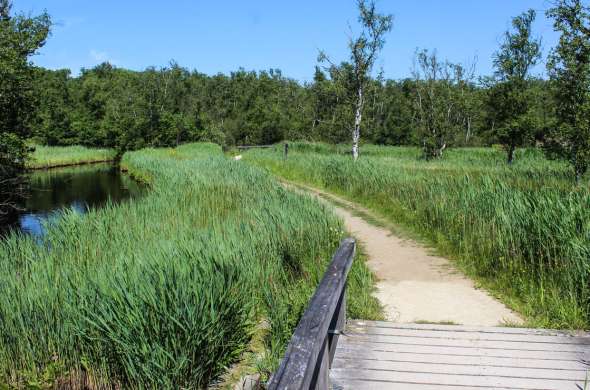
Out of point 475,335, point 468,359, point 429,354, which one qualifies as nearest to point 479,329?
point 475,335

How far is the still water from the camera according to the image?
17.6 metres

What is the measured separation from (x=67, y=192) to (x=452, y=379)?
80.9 ft

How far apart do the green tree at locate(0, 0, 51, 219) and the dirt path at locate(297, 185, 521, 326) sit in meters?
11.8

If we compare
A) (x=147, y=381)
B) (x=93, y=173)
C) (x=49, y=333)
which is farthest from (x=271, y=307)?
(x=93, y=173)

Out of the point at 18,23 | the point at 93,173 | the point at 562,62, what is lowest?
the point at 93,173

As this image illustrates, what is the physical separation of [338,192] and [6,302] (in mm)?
11865

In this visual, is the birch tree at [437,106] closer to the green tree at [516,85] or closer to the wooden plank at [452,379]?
the green tree at [516,85]

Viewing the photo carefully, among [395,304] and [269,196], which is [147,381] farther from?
[269,196]

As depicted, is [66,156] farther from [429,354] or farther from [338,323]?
[429,354]

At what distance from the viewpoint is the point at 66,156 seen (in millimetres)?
43125

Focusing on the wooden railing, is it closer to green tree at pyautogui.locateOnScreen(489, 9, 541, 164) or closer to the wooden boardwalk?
the wooden boardwalk

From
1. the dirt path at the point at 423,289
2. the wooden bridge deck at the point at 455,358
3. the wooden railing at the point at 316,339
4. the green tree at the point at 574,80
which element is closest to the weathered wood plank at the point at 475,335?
the wooden bridge deck at the point at 455,358

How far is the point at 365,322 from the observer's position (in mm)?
4875

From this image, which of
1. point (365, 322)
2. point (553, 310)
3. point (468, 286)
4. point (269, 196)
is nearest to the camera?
point (365, 322)
